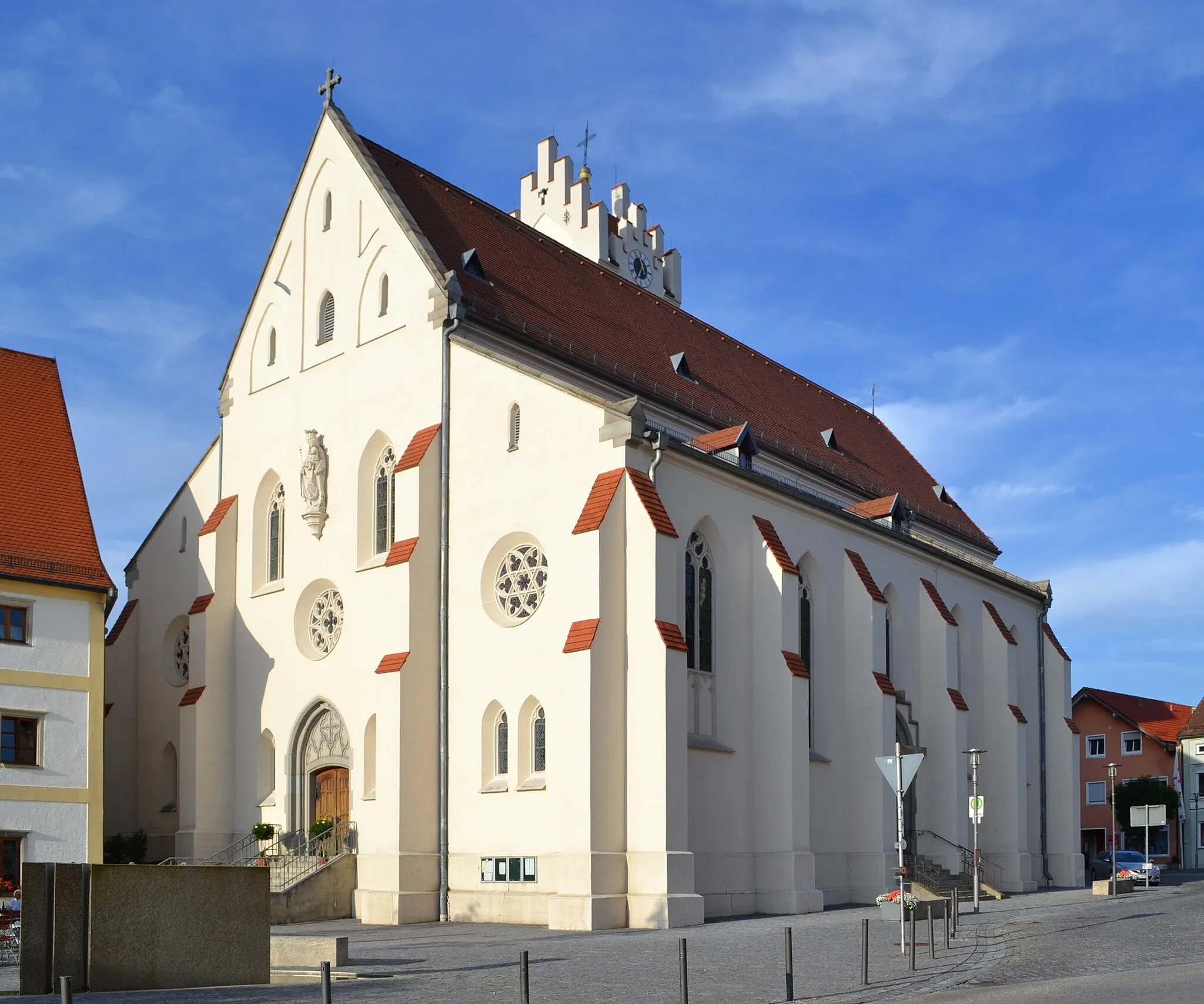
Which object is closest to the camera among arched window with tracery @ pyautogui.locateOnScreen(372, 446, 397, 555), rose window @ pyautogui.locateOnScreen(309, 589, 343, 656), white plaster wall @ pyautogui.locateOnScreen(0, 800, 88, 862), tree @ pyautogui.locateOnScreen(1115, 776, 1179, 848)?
white plaster wall @ pyautogui.locateOnScreen(0, 800, 88, 862)

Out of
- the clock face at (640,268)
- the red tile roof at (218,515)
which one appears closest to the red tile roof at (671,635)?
the red tile roof at (218,515)

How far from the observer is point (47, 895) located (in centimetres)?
1554

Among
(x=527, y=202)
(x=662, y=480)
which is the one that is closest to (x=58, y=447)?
(x=662, y=480)

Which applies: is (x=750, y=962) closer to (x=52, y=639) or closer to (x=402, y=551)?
(x=402, y=551)

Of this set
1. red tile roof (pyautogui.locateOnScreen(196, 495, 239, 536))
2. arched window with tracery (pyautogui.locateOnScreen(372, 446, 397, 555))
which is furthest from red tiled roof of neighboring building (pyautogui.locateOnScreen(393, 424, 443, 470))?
red tile roof (pyautogui.locateOnScreen(196, 495, 239, 536))

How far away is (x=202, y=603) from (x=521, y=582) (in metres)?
9.81

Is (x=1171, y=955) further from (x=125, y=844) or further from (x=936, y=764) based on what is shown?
(x=125, y=844)

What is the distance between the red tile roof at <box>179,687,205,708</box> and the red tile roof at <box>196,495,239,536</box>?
382 centimetres

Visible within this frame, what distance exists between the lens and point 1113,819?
67000 millimetres

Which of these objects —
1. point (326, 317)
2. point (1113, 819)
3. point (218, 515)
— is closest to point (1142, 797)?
point (1113, 819)

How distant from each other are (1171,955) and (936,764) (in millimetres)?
18752

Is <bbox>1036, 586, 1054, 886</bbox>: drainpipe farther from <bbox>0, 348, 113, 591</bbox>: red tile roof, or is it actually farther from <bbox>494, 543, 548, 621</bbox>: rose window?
<bbox>0, 348, 113, 591</bbox>: red tile roof

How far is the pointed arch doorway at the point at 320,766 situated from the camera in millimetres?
31250

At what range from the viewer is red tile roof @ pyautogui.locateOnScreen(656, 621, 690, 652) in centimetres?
2600
